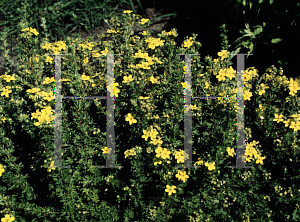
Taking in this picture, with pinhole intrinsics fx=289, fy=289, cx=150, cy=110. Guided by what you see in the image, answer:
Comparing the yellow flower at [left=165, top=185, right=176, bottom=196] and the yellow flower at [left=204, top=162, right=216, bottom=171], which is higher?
the yellow flower at [left=204, top=162, right=216, bottom=171]

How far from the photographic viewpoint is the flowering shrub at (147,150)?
274cm

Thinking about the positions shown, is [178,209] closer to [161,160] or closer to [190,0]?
[161,160]

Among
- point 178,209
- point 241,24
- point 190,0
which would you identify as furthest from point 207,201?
point 190,0

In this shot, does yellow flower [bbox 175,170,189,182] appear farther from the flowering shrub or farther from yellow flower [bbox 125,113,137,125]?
yellow flower [bbox 125,113,137,125]

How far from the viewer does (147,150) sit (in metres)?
2.58

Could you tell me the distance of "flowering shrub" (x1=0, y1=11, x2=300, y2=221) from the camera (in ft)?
8.98

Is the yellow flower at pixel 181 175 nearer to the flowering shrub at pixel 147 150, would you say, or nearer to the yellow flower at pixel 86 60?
the flowering shrub at pixel 147 150

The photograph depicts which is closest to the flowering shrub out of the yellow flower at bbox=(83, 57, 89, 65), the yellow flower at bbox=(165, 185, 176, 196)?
the yellow flower at bbox=(165, 185, 176, 196)

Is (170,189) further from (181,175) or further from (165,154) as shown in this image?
(165,154)

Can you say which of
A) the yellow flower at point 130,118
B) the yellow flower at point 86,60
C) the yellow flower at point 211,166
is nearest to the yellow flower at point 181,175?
the yellow flower at point 211,166

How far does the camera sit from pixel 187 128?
300 cm

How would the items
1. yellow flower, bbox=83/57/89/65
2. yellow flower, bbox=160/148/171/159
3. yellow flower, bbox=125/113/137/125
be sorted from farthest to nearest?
yellow flower, bbox=83/57/89/65 → yellow flower, bbox=125/113/137/125 → yellow flower, bbox=160/148/171/159

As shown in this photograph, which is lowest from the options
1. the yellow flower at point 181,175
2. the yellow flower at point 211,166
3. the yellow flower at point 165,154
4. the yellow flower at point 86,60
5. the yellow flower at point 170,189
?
the yellow flower at point 170,189

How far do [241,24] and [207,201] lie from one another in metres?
3.20
